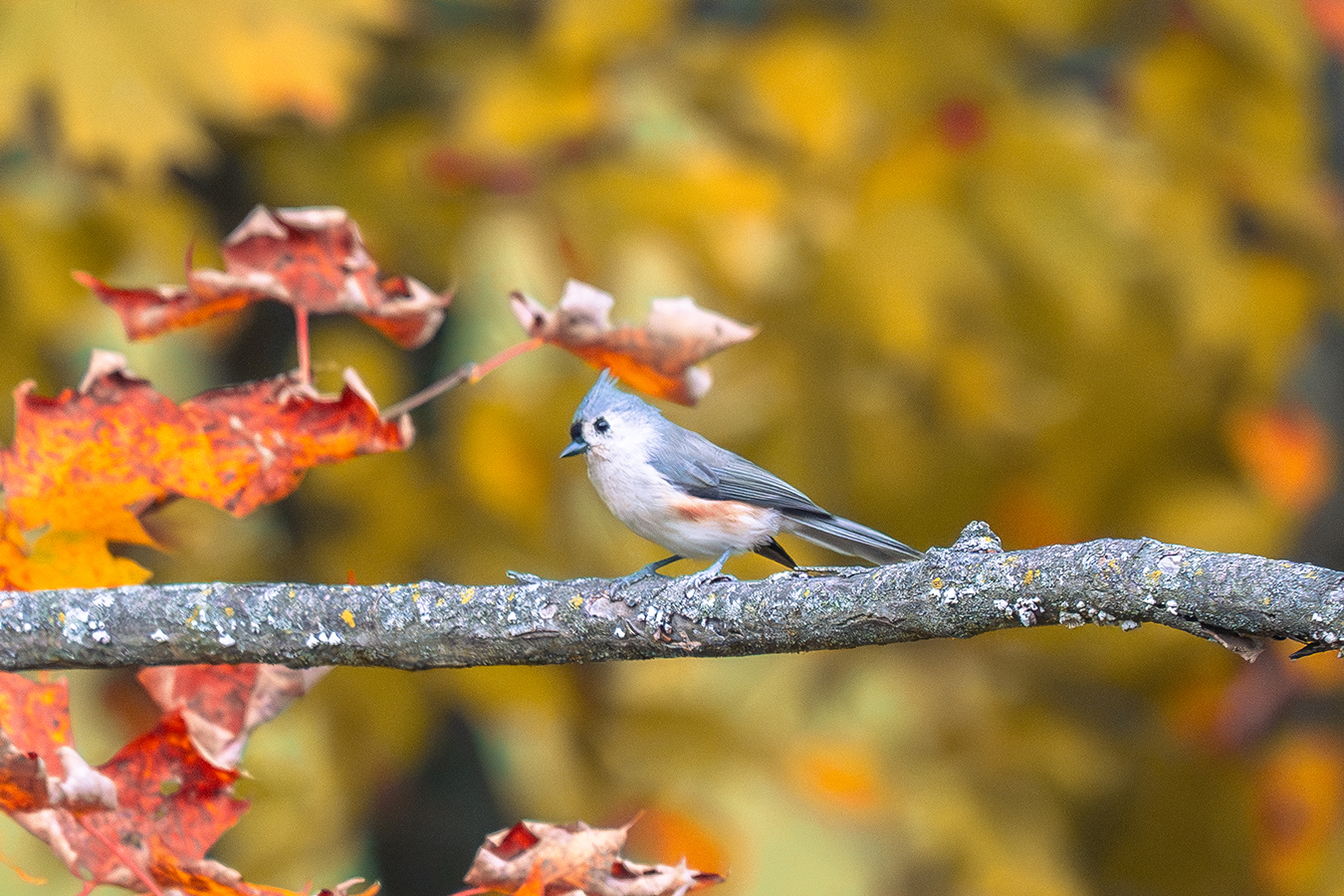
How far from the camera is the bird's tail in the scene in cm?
217

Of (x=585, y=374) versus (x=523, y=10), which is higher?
(x=523, y=10)

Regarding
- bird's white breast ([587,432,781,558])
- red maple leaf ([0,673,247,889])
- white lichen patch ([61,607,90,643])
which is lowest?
red maple leaf ([0,673,247,889])

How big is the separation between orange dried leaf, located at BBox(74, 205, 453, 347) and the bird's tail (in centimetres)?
88

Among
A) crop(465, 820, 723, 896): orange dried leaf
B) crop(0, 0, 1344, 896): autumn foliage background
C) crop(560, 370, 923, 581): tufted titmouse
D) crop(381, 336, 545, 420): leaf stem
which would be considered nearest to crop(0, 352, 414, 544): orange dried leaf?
crop(381, 336, 545, 420): leaf stem

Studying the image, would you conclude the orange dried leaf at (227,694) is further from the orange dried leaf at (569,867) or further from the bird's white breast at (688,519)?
the bird's white breast at (688,519)

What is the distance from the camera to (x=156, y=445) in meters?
1.76

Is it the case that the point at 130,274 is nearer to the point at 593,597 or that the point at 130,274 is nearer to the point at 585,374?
the point at 585,374

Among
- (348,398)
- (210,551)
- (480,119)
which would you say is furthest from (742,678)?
(348,398)

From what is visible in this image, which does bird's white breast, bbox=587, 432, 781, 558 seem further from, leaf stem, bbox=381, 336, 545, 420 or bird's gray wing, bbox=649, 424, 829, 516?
leaf stem, bbox=381, 336, 545, 420

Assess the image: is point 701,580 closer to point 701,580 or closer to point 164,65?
point 701,580

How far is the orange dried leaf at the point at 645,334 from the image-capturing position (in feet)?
5.87

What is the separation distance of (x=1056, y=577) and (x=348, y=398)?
102cm

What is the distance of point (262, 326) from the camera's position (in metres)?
4.09

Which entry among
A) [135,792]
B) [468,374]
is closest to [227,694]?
[135,792]
